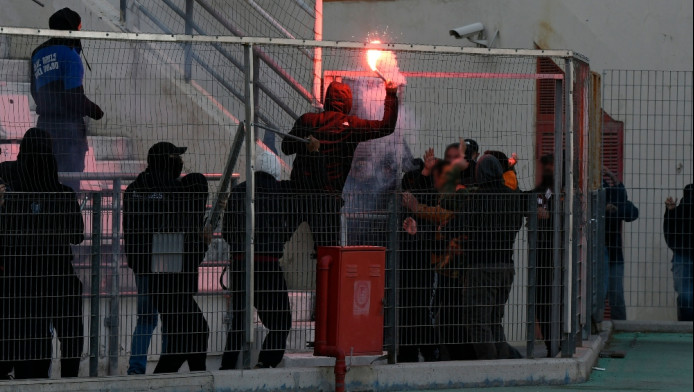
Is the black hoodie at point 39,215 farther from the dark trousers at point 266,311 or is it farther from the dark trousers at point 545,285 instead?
the dark trousers at point 545,285

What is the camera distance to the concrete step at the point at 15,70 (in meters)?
11.2

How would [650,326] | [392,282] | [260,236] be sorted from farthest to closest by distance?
[650,326] → [392,282] → [260,236]

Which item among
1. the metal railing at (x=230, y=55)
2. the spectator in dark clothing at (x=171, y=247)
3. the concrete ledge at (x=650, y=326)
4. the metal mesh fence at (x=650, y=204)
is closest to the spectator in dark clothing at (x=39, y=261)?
the spectator in dark clothing at (x=171, y=247)

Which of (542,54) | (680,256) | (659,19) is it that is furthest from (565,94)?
(659,19)

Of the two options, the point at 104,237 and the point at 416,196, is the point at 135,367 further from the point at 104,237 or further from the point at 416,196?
the point at 416,196

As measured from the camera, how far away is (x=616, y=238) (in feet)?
45.0

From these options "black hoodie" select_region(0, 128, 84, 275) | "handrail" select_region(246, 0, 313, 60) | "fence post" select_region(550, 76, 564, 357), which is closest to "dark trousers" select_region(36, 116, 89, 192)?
"black hoodie" select_region(0, 128, 84, 275)

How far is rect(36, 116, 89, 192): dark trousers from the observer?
9.53m

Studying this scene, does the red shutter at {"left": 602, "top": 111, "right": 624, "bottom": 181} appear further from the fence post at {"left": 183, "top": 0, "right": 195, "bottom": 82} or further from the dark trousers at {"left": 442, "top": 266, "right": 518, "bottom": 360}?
the fence post at {"left": 183, "top": 0, "right": 195, "bottom": 82}

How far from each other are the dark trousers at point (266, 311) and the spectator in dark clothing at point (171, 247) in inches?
9.0

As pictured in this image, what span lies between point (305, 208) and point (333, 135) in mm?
711

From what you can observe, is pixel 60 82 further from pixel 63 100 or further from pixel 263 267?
pixel 263 267

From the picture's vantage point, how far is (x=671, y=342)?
13.3 metres

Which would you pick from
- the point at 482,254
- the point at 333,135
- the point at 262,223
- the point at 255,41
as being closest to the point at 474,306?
the point at 482,254
